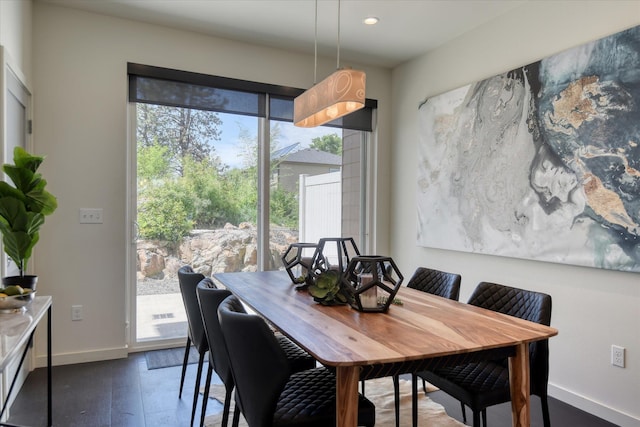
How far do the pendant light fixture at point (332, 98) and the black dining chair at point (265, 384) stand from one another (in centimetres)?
114

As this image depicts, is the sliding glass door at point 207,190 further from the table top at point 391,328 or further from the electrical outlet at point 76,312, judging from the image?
the table top at point 391,328

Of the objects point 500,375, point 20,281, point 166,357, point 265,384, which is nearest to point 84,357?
point 166,357

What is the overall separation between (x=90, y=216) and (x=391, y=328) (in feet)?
8.89

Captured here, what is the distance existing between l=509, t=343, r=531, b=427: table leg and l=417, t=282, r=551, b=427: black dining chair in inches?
6.6

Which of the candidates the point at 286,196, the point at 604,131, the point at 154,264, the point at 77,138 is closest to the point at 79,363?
the point at 154,264

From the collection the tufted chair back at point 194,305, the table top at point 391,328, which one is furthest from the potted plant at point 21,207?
the table top at point 391,328

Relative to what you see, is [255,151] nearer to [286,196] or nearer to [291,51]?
[286,196]

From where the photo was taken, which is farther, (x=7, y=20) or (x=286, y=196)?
(x=286, y=196)

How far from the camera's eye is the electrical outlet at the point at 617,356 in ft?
7.92

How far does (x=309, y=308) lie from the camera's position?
73.7 inches

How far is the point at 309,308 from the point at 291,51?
2894 millimetres

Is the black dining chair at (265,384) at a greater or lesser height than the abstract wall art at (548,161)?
lesser

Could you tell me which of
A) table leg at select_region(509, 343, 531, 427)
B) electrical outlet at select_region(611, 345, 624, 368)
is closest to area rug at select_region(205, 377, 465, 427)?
table leg at select_region(509, 343, 531, 427)

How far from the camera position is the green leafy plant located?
6.29 ft
